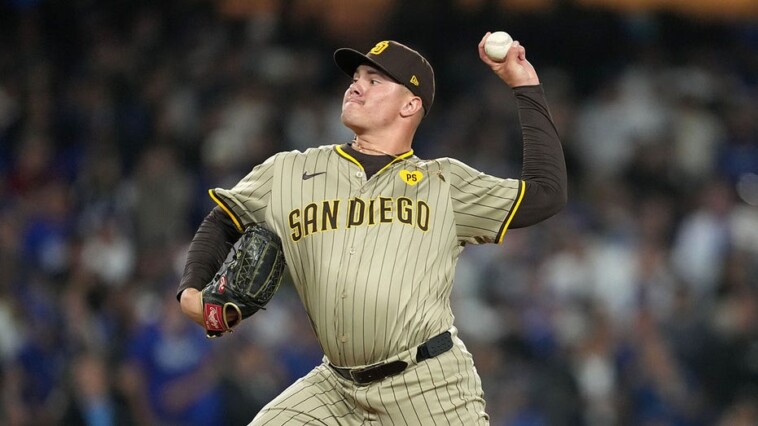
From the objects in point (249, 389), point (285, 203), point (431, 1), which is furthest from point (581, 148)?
point (285, 203)

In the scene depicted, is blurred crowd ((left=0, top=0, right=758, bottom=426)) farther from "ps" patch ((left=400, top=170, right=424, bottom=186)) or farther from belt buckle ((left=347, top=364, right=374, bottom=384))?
"ps" patch ((left=400, top=170, right=424, bottom=186))

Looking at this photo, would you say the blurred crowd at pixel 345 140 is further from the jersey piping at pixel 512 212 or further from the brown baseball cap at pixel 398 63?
the jersey piping at pixel 512 212

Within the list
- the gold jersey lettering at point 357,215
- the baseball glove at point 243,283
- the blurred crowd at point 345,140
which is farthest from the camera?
the blurred crowd at point 345,140

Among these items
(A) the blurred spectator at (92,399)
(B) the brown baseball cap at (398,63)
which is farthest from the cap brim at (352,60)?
(A) the blurred spectator at (92,399)

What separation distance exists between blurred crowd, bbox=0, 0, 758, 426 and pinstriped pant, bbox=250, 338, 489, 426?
10.2 feet

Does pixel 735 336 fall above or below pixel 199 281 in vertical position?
below

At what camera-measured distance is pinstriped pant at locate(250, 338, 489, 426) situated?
319cm

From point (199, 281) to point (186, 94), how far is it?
16.8 feet

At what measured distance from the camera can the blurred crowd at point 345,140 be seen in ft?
21.3

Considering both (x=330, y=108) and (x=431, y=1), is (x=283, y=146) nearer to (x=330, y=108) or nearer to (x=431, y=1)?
(x=330, y=108)

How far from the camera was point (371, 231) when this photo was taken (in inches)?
127

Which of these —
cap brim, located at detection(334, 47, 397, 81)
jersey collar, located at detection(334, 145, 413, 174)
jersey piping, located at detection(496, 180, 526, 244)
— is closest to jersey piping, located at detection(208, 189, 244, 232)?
jersey collar, located at detection(334, 145, 413, 174)

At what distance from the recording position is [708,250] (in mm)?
7617

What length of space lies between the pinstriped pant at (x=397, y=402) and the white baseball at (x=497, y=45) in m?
0.89
